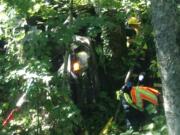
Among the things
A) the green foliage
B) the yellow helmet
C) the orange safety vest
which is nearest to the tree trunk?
the green foliage

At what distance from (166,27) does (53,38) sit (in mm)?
2047

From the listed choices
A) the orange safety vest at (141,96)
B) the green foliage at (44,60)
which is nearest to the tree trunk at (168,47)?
the green foliage at (44,60)

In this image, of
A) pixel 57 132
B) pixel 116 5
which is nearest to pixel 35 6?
pixel 116 5

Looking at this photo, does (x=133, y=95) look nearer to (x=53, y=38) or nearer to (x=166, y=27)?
(x=53, y=38)

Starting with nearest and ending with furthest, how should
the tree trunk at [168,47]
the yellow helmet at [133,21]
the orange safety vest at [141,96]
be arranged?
1. the tree trunk at [168,47]
2. the orange safety vest at [141,96]
3. the yellow helmet at [133,21]

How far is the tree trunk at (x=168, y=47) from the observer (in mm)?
4570

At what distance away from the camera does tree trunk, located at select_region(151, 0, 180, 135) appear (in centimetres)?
457

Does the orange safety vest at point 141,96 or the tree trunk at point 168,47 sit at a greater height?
the tree trunk at point 168,47

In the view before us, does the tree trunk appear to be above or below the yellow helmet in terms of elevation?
below

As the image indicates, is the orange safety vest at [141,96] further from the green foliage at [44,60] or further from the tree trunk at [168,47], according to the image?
the tree trunk at [168,47]

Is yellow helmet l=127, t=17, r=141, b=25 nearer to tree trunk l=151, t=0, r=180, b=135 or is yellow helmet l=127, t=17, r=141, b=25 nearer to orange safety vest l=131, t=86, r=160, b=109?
orange safety vest l=131, t=86, r=160, b=109

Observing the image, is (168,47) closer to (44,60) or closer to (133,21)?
(44,60)

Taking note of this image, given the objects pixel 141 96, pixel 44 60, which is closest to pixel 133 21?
pixel 141 96

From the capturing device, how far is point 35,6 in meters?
6.14
